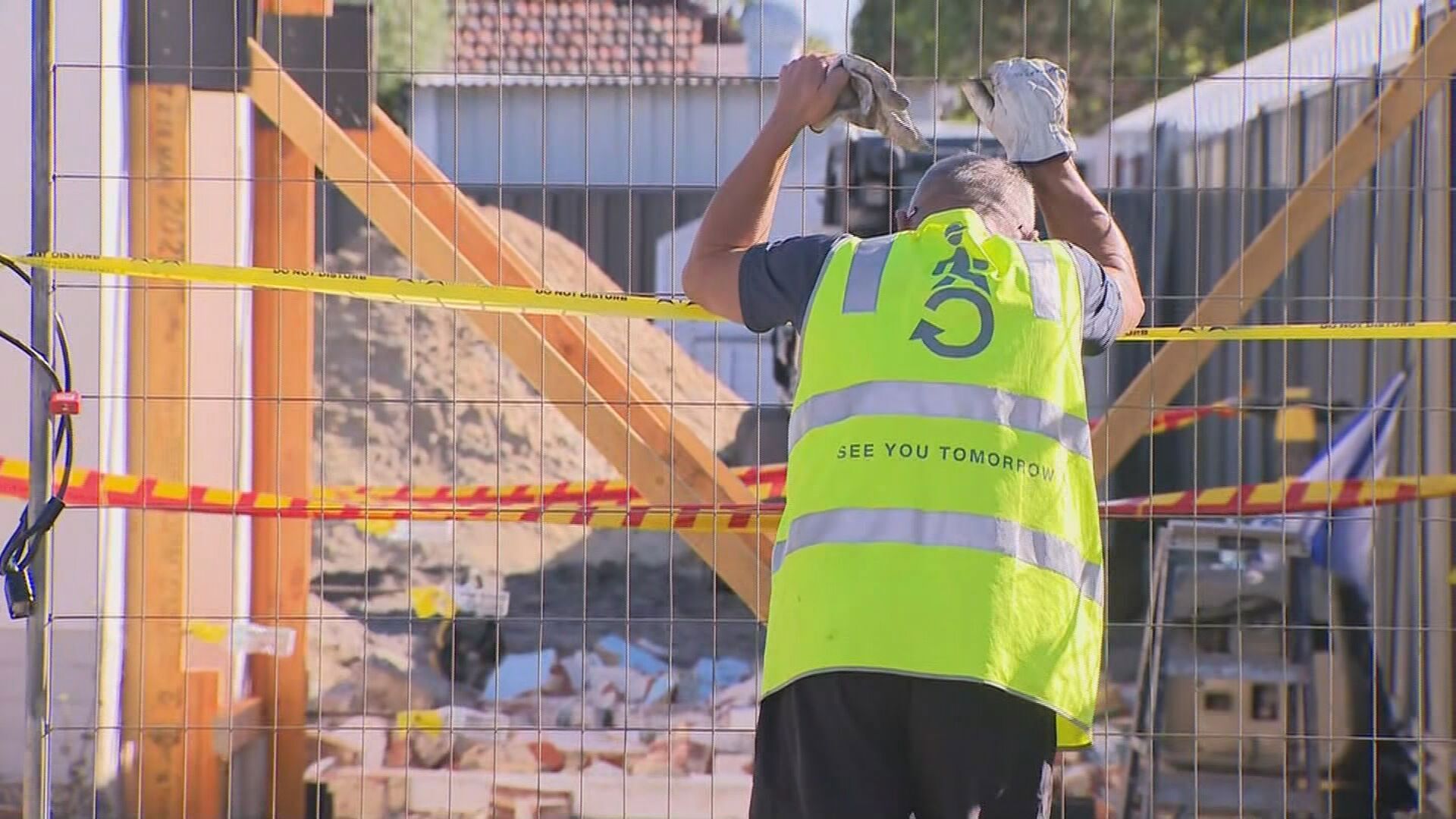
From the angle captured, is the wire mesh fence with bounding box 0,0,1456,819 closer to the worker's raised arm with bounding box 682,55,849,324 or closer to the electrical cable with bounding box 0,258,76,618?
the electrical cable with bounding box 0,258,76,618

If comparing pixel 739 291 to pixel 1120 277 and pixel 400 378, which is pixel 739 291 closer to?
pixel 1120 277

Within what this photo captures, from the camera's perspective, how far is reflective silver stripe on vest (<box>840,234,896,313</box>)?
276cm

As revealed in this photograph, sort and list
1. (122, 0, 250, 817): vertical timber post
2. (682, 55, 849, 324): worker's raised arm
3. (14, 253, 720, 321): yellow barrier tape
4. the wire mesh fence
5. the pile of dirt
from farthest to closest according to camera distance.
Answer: the pile of dirt < (122, 0, 250, 817): vertical timber post < the wire mesh fence < (14, 253, 720, 321): yellow barrier tape < (682, 55, 849, 324): worker's raised arm

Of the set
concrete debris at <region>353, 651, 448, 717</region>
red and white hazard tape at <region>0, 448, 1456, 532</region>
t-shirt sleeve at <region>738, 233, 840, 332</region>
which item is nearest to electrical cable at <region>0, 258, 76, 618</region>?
red and white hazard tape at <region>0, 448, 1456, 532</region>

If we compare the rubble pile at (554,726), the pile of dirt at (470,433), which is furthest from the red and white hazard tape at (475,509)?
the pile of dirt at (470,433)

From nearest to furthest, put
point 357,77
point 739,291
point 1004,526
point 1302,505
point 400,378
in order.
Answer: point 1004,526
point 739,291
point 1302,505
point 357,77
point 400,378

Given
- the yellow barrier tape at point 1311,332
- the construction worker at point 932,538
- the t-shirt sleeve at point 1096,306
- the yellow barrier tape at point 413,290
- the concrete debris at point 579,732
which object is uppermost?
the yellow barrier tape at point 413,290

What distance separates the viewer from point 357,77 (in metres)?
5.84

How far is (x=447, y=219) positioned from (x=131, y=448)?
52.5 inches

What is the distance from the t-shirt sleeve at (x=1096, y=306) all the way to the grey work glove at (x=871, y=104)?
406 millimetres

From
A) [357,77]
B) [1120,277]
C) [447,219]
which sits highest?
[357,77]

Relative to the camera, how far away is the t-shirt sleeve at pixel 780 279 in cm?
288

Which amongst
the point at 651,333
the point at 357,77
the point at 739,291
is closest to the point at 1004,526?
the point at 739,291

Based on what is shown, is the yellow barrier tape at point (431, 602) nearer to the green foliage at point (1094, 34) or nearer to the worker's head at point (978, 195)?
the worker's head at point (978, 195)
